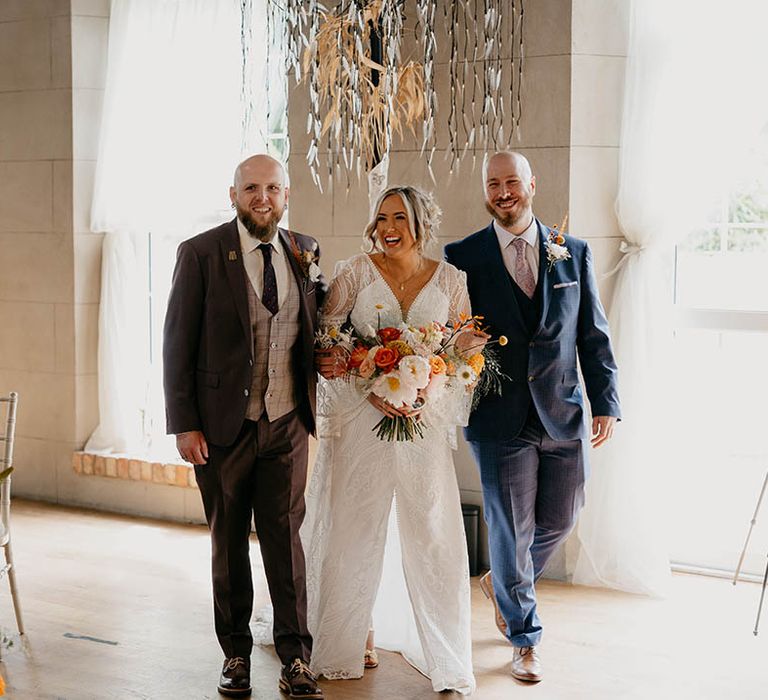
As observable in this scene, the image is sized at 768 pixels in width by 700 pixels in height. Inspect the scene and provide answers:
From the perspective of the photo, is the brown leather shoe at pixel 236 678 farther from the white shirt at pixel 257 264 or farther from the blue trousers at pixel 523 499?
the white shirt at pixel 257 264

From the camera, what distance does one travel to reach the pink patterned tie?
3.98m

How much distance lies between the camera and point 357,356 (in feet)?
11.9

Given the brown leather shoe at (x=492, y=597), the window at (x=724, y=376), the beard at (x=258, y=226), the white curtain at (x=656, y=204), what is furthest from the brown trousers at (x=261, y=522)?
the window at (x=724, y=376)

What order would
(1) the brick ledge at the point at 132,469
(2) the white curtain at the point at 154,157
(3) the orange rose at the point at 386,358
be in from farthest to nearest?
(1) the brick ledge at the point at 132,469 < (2) the white curtain at the point at 154,157 < (3) the orange rose at the point at 386,358

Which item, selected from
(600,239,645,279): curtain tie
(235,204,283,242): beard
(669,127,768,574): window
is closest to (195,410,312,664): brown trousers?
(235,204,283,242): beard

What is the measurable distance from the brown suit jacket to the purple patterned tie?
3.0 inches

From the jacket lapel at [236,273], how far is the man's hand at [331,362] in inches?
9.9

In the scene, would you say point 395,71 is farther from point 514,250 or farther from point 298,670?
point 298,670

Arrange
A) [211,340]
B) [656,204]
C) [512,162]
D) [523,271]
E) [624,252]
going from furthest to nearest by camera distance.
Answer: [624,252] < [656,204] < [523,271] < [512,162] < [211,340]

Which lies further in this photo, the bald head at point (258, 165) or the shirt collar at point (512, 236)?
the shirt collar at point (512, 236)

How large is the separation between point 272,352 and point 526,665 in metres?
1.44

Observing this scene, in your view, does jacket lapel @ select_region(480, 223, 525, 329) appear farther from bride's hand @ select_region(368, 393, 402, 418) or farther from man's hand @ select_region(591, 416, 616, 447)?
bride's hand @ select_region(368, 393, 402, 418)

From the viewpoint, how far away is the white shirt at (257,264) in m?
3.69

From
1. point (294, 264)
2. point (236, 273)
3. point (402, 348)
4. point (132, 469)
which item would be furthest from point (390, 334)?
point (132, 469)
